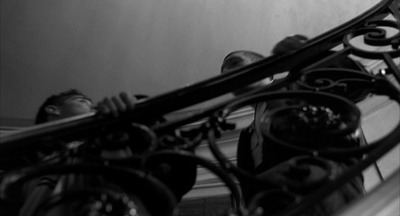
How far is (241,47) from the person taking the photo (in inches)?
280

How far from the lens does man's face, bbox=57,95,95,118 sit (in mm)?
3625

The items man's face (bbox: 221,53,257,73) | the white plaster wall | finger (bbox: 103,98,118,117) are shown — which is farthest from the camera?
the white plaster wall

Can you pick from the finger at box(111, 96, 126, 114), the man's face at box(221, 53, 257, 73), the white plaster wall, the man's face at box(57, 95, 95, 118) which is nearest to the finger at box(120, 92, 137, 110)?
the finger at box(111, 96, 126, 114)

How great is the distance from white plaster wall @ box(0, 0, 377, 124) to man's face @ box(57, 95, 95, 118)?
11.6 feet

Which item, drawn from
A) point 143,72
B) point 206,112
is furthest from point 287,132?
point 143,72

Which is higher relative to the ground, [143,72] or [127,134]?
[127,134]

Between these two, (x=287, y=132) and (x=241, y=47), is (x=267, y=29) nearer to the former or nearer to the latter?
(x=241, y=47)

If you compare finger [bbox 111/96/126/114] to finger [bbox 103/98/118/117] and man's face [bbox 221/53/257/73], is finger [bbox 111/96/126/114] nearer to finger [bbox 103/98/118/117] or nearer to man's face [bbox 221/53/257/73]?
finger [bbox 103/98/118/117]

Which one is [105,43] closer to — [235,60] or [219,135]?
[235,60]

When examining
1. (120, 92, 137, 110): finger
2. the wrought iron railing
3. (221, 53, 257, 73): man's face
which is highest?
(120, 92, 137, 110): finger

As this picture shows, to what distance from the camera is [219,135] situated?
239cm

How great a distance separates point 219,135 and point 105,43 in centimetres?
524

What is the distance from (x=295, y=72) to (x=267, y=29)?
14.5 ft

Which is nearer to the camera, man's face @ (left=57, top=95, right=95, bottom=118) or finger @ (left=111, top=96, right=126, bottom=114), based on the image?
finger @ (left=111, top=96, right=126, bottom=114)
